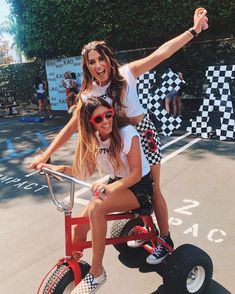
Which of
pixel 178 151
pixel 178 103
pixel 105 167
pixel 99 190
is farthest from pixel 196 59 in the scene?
pixel 99 190

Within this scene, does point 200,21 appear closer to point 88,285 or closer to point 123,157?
point 123,157

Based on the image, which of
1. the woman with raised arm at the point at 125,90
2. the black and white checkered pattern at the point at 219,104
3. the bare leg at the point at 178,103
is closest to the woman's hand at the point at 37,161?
the woman with raised arm at the point at 125,90

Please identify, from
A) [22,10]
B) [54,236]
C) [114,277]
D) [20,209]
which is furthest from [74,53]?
[114,277]

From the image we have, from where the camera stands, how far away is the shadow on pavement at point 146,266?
2.47 metres

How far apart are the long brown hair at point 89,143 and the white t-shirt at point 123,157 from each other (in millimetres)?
27

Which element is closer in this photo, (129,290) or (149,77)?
(129,290)

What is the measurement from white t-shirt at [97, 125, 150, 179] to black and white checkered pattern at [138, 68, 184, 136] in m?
5.04

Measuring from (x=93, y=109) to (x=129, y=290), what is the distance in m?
1.42

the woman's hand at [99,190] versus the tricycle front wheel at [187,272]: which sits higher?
the woman's hand at [99,190]

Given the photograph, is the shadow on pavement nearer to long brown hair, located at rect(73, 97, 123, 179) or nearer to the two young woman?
the two young woman

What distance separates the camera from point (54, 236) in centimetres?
339

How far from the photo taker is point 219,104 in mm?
6676

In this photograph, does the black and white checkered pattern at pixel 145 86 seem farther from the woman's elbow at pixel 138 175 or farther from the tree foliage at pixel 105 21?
the woman's elbow at pixel 138 175

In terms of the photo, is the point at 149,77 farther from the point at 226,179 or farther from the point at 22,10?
the point at 22,10
